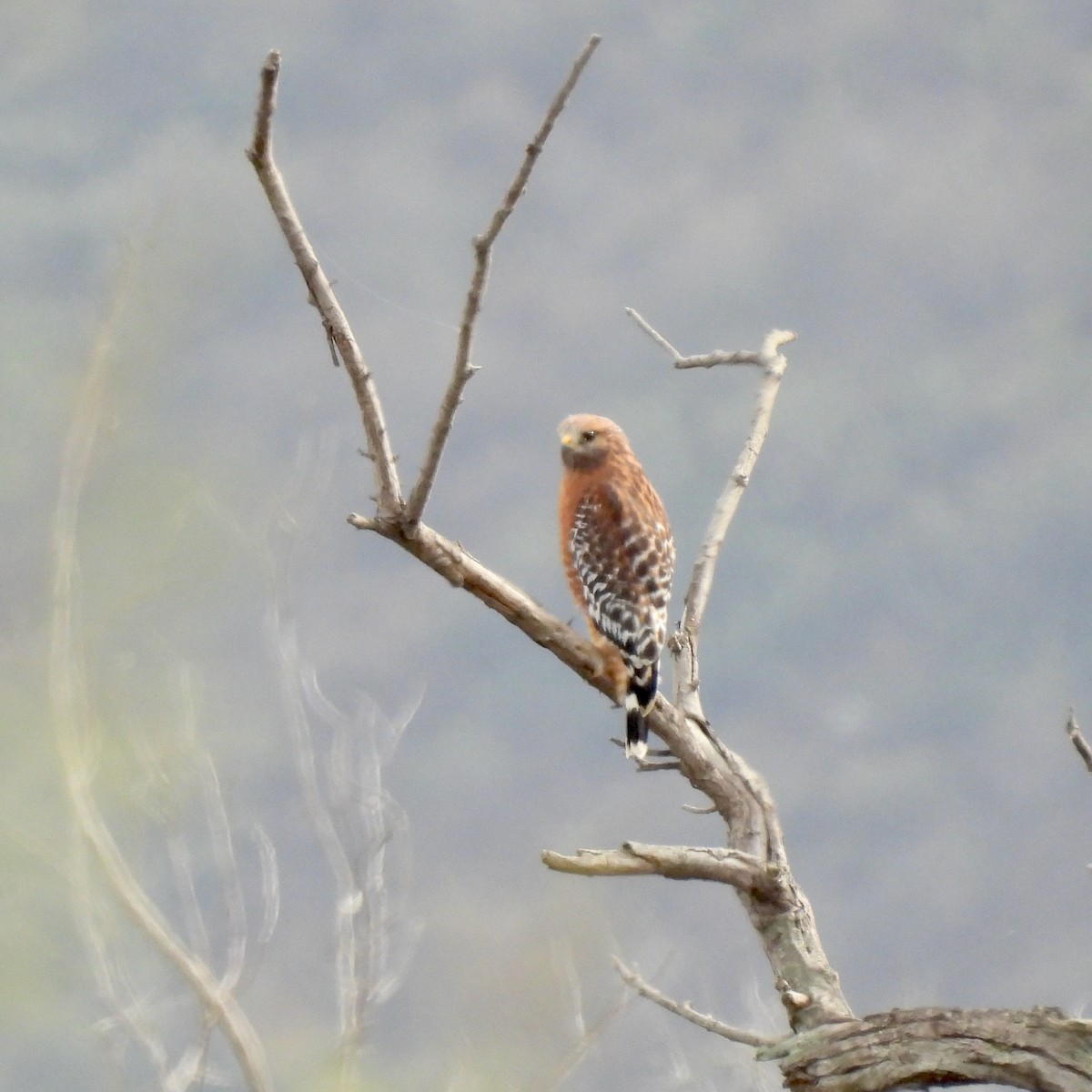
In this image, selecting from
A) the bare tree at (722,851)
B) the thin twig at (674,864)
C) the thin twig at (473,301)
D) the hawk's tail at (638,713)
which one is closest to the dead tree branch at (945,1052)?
the bare tree at (722,851)

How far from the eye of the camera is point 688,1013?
3414 mm

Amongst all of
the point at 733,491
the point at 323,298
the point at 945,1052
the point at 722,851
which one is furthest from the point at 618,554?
the point at 945,1052

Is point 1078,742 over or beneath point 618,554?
beneath

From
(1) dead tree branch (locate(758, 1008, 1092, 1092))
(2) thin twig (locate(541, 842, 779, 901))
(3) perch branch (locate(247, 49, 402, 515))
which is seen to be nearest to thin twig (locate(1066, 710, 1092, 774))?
(1) dead tree branch (locate(758, 1008, 1092, 1092))

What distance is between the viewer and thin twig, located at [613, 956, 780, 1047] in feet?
11.0

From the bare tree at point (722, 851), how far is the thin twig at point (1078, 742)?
1.76 feet

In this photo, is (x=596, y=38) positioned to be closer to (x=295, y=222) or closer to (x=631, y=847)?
(x=295, y=222)

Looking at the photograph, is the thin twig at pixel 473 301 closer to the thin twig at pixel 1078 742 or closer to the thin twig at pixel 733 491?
the thin twig at pixel 733 491

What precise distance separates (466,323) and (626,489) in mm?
1880

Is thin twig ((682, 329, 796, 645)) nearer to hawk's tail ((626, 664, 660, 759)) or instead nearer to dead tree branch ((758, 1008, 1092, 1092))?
hawk's tail ((626, 664, 660, 759))

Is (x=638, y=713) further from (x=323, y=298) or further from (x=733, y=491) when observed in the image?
(x=323, y=298)

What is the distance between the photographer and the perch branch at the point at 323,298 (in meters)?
2.55

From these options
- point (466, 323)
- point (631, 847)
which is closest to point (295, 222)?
point (466, 323)

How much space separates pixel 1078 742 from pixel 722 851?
0.86 m
